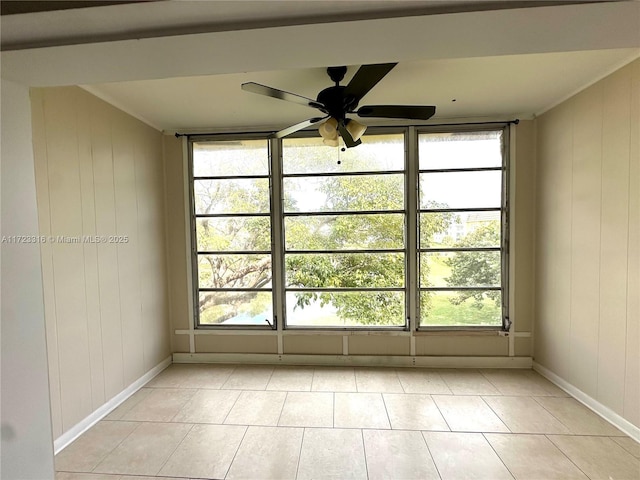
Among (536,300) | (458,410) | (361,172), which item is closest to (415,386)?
(458,410)

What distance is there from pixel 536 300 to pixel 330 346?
7.56 feet

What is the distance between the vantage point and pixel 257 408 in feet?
8.20

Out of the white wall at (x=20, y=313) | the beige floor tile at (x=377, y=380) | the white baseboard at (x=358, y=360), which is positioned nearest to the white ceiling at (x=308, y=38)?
the white wall at (x=20, y=313)

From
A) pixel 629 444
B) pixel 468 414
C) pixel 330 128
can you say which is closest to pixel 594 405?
pixel 629 444

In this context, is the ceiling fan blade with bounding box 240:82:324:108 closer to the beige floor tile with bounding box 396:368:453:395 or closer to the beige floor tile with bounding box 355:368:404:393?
the beige floor tile with bounding box 355:368:404:393

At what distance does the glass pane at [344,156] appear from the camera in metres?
3.28

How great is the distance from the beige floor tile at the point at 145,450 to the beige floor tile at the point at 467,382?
2.41 meters

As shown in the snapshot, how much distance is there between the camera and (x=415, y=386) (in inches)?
112

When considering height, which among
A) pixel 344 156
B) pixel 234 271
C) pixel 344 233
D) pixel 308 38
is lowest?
pixel 234 271

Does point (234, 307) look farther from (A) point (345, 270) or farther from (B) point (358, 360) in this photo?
(B) point (358, 360)

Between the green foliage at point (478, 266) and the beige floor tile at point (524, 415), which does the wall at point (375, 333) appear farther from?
the beige floor tile at point (524, 415)

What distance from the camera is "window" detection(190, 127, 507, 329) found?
128 inches

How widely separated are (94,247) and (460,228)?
356 centimetres

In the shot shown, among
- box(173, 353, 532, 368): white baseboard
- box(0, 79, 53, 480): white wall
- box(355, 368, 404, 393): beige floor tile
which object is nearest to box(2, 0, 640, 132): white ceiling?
box(0, 79, 53, 480): white wall
